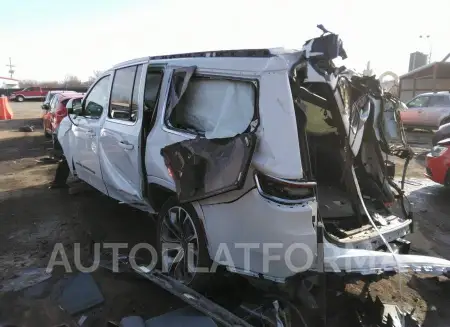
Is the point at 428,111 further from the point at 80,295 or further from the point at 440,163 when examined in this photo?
the point at 80,295

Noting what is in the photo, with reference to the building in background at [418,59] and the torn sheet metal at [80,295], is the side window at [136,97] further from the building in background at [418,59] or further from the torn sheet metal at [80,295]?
the building in background at [418,59]

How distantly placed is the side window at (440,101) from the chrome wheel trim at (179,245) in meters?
16.2

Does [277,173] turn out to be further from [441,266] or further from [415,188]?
[415,188]

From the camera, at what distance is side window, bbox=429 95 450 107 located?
1652 centimetres

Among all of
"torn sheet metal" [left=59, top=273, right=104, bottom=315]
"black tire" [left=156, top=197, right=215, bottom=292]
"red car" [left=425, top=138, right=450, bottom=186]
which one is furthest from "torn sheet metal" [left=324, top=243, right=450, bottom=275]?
"red car" [left=425, top=138, right=450, bottom=186]

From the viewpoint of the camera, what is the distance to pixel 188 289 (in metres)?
3.33

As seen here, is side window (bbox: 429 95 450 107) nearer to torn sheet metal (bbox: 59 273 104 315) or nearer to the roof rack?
the roof rack

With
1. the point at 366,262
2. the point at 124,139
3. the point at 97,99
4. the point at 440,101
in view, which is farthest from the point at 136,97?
Answer: the point at 440,101

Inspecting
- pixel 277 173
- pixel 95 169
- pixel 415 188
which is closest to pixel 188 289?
pixel 277 173

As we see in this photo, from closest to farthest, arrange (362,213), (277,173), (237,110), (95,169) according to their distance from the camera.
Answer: (277,173) < (237,110) < (362,213) < (95,169)

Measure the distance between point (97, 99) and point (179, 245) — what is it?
2637 millimetres

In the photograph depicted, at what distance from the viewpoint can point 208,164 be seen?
295 cm

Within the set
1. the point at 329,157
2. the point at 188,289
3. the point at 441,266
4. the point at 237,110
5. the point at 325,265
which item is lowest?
the point at 188,289

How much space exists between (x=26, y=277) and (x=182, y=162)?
2.18m
